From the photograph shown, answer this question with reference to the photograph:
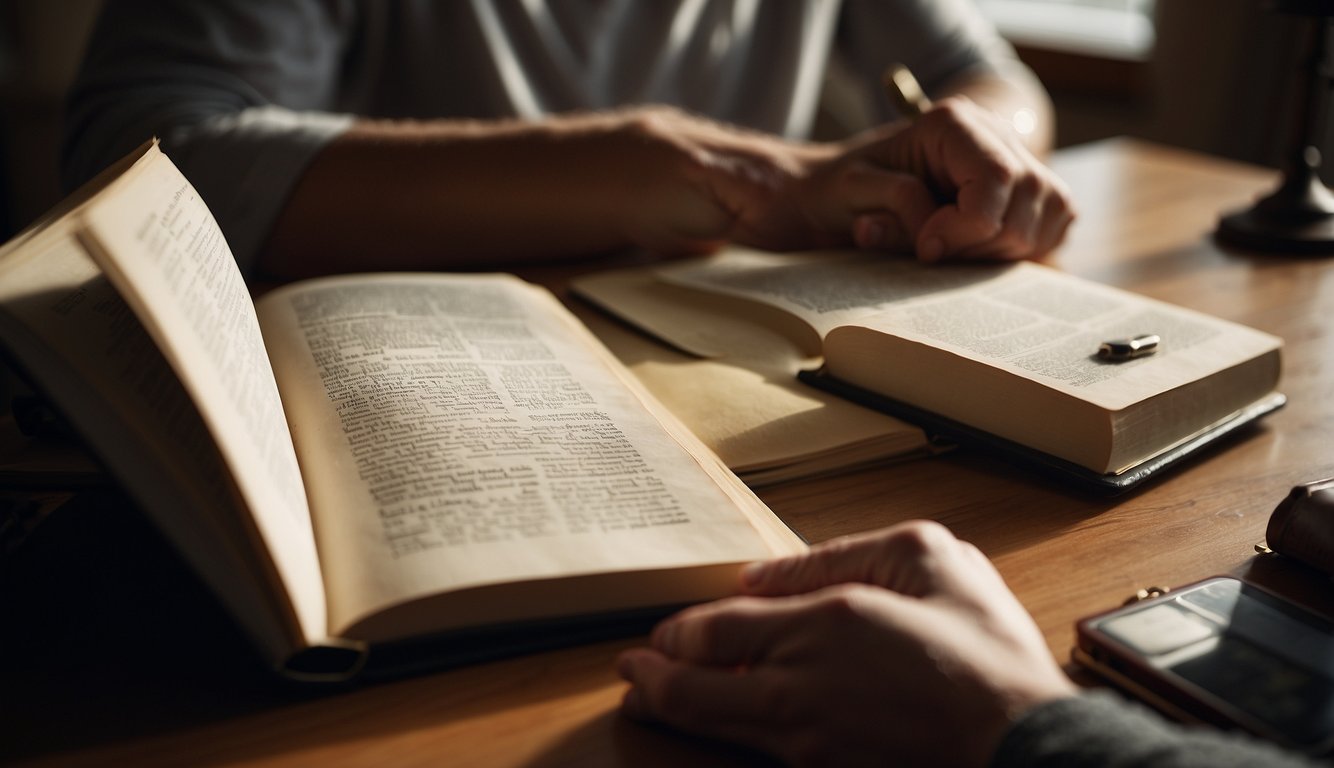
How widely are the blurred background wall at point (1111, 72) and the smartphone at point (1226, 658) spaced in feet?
7.29

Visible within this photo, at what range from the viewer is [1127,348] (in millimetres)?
672

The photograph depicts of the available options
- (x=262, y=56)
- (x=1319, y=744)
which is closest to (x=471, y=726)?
(x=1319, y=744)

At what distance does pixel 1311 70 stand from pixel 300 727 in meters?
1.17

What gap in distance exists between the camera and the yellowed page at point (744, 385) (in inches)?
25.4

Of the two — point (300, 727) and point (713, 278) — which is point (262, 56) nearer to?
point (713, 278)

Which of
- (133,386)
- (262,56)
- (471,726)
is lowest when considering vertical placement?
(471,726)

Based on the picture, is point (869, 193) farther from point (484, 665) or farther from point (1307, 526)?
point (484, 665)

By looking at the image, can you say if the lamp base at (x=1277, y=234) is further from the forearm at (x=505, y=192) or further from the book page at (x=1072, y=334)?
the forearm at (x=505, y=192)

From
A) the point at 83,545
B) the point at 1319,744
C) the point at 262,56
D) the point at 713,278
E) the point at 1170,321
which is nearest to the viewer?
the point at 1319,744

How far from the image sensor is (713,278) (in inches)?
36.5

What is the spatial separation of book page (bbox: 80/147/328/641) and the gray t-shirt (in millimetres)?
489

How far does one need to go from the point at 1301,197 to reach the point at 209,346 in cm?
118

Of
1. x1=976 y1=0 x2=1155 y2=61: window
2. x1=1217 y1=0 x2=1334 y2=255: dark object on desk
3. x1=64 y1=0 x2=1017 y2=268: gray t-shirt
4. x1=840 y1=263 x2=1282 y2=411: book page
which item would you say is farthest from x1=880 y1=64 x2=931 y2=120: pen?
x1=976 y1=0 x2=1155 y2=61: window

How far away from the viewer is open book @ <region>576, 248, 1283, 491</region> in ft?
2.04
